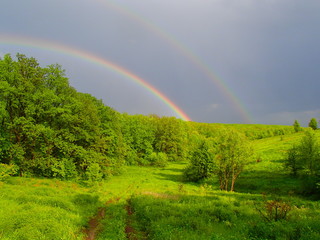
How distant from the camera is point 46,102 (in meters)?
32.6

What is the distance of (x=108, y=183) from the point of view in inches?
1544

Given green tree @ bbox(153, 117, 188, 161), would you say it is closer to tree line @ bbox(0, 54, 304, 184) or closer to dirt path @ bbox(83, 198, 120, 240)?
tree line @ bbox(0, 54, 304, 184)

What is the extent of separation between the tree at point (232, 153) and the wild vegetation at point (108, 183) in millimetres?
181

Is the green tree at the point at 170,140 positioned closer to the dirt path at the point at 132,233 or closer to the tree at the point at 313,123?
the tree at the point at 313,123

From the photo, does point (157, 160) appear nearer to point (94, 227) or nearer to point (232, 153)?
point (232, 153)

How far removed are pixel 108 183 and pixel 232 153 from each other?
24.0m

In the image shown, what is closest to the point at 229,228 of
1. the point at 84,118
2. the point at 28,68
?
the point at 84,118

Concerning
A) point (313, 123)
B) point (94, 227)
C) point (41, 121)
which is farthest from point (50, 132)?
point (313, 123)

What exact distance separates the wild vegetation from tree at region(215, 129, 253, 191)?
7.1 inches

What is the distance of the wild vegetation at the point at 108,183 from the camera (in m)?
13.7

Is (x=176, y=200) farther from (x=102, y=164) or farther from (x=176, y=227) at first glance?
(x=102, y=164)

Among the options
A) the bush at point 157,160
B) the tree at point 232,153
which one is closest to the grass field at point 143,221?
the tree at point 232,153

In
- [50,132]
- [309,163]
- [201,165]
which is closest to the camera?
[50,132]

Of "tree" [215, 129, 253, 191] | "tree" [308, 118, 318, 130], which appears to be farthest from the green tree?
"tree" [308, 118, 318, 130]
